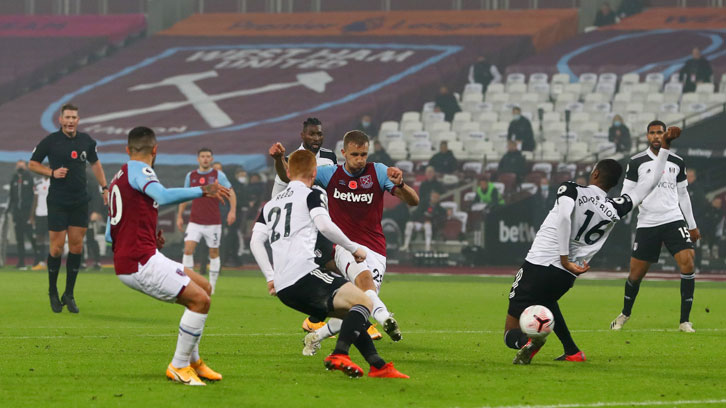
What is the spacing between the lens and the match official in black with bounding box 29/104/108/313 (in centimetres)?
1373

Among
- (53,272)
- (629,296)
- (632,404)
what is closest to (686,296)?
(629,296)

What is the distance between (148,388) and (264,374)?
1.09 m

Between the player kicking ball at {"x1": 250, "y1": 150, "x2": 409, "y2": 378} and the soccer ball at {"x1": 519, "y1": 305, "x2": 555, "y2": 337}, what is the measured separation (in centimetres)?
129

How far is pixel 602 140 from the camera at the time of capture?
99.3ft

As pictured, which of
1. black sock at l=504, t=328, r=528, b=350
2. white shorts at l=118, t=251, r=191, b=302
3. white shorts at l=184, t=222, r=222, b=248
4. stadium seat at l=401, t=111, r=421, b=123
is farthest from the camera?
stadium seat at l=401, t=111, r=421, b=123

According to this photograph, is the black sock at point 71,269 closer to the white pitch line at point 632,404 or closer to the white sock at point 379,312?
the white sock at point 379,312

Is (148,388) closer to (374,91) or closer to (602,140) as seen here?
(602,140)

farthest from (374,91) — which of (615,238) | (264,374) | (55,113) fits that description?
(264,374)

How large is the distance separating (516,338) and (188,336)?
9.86ft

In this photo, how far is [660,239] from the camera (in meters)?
12.7

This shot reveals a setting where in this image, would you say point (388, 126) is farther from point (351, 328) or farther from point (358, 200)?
point (351, 328)

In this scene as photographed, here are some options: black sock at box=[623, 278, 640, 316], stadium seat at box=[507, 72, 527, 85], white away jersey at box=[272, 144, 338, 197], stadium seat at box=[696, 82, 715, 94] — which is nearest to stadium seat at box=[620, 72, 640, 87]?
stadium seat at box=[696, 82, 715, 94]

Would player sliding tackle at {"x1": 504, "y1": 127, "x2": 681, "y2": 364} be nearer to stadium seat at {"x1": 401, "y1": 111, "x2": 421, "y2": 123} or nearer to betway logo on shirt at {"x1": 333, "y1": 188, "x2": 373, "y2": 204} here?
betway logo on shirt at {"x1": 333, "y1": 188, "x2": 373, "y2": 204}

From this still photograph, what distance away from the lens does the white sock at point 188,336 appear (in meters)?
7.68
